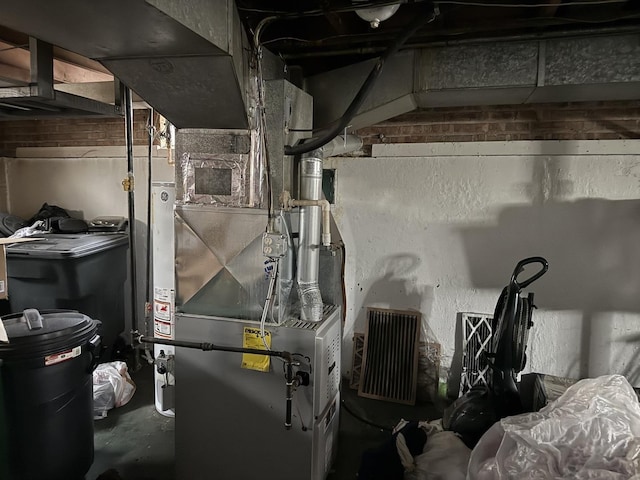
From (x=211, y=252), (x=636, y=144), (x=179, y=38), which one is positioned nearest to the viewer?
(x=179, y=38)

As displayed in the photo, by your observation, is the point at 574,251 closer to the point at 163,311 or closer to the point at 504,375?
the point at 504,375

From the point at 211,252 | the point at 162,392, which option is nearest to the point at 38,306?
the point at 162,392

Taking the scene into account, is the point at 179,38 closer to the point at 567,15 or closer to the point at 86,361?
the point at 86,361

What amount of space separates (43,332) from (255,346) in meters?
0.99

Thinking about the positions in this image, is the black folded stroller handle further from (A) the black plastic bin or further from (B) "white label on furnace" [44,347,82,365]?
(A) the black plastic bin

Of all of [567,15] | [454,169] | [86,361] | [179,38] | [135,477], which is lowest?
[135,477]

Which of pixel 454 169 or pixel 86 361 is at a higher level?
pixel 454 169

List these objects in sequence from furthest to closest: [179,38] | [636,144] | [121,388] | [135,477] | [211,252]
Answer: [121,388] → [636,144] → [135,477] → [211,252] → [179,38]

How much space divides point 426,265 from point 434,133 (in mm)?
972

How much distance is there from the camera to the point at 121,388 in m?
2.97

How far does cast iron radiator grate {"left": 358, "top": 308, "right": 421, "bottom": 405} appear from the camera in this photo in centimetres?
313

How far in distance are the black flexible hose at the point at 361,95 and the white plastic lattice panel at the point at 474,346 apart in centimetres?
179

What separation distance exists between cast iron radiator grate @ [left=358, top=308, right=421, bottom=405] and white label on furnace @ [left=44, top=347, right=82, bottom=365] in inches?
77.4

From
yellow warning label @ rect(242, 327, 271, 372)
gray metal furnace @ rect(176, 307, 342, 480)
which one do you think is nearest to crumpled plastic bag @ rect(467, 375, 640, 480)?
gray metal furnace @ rect(176, 307, 342, 480)
